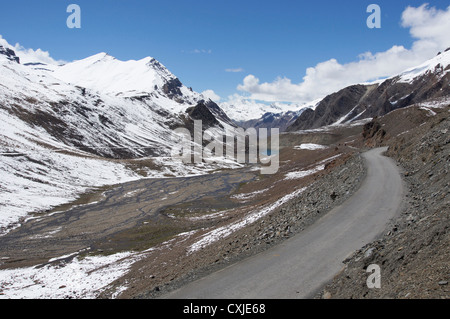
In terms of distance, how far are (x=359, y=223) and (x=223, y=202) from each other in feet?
173

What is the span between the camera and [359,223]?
20047mm

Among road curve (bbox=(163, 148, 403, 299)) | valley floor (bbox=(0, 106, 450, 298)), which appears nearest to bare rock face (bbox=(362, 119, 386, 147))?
valley floor (bbox=(0, 106, 450, 298))

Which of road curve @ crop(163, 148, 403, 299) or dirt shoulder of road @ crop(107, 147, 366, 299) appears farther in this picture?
dirt shoulder of road @ crop(107, 147, 366, 299)

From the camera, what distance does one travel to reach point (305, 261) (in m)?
16.1

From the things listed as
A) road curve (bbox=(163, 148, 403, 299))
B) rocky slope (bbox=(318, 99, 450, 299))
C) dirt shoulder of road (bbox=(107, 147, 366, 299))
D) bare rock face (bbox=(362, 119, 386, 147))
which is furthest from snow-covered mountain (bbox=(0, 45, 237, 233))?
bare rock face (bbox=(362, 119, 386, 147))

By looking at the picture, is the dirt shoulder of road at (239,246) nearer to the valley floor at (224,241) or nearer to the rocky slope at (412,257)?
the valley floor at (224,241)

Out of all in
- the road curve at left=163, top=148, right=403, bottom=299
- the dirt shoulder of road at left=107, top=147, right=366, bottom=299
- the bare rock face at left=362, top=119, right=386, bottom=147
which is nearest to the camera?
the road curve at left=163, top=148, right=403, bottom=299

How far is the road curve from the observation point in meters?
14.0

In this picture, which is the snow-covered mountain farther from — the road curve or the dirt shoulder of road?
the road curve

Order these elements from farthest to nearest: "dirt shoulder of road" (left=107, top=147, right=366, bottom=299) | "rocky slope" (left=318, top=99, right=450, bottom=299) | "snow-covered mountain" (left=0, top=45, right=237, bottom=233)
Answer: "snow-covered mountain" (left=0, top=45, right=237, bottom=233), "dirt shoulder of road" (left=107, top=147, right=366, bottom=299), "rocky slope" (left=318, top=99, right=450, bottom=299)

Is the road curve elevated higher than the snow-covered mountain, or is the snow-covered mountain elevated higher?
the snow-covered mountain

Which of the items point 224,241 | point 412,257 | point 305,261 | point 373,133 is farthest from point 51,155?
point 412,257

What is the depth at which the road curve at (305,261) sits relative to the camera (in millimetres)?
14023

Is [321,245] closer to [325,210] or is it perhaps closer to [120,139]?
[325,210]
